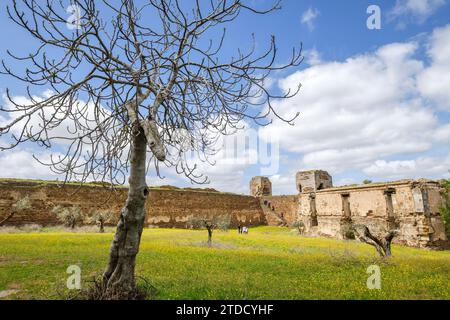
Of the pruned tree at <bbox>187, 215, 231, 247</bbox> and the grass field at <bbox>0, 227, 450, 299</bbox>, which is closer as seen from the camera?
the grass field at <bbox>0, 227, 450, 299</bbox>

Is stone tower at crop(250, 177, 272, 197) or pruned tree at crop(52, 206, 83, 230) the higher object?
stone tower at crop(250, 177, 272, 197)

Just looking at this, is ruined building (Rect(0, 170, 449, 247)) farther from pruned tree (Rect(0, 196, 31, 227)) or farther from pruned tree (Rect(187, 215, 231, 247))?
pruned tree (Rect(187, 215, 231, 247))

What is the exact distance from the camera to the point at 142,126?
539 centimetres

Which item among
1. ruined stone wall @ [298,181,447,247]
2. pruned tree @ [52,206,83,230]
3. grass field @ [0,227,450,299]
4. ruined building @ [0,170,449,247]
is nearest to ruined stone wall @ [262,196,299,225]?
ruined building @ [0,170,449,247]

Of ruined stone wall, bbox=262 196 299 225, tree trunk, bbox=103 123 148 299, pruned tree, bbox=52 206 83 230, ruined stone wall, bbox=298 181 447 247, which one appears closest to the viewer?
tree trunk, bbox=103 123 148 299

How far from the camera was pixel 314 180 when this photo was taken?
3519cm

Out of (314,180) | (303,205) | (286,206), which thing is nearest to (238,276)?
(303,205)

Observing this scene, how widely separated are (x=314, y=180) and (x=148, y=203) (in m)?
18.6

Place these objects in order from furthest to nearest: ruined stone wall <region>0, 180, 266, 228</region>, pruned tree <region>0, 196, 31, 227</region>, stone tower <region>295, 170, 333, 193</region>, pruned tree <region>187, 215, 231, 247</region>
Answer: stone tower <region>295, 170, 333, 193</region>
ruined stone wall <region>0, 180, 266, 228</region>
pruned tree <region>0, 196, 31, 227</region>
pruned tree <region>187, 215, 231, 247</region>

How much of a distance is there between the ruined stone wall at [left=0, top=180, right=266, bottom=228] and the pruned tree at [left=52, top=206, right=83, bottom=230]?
2.29 ft

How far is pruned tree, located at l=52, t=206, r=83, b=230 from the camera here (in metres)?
25.4

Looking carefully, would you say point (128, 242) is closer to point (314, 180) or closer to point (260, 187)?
point (314, 180)
